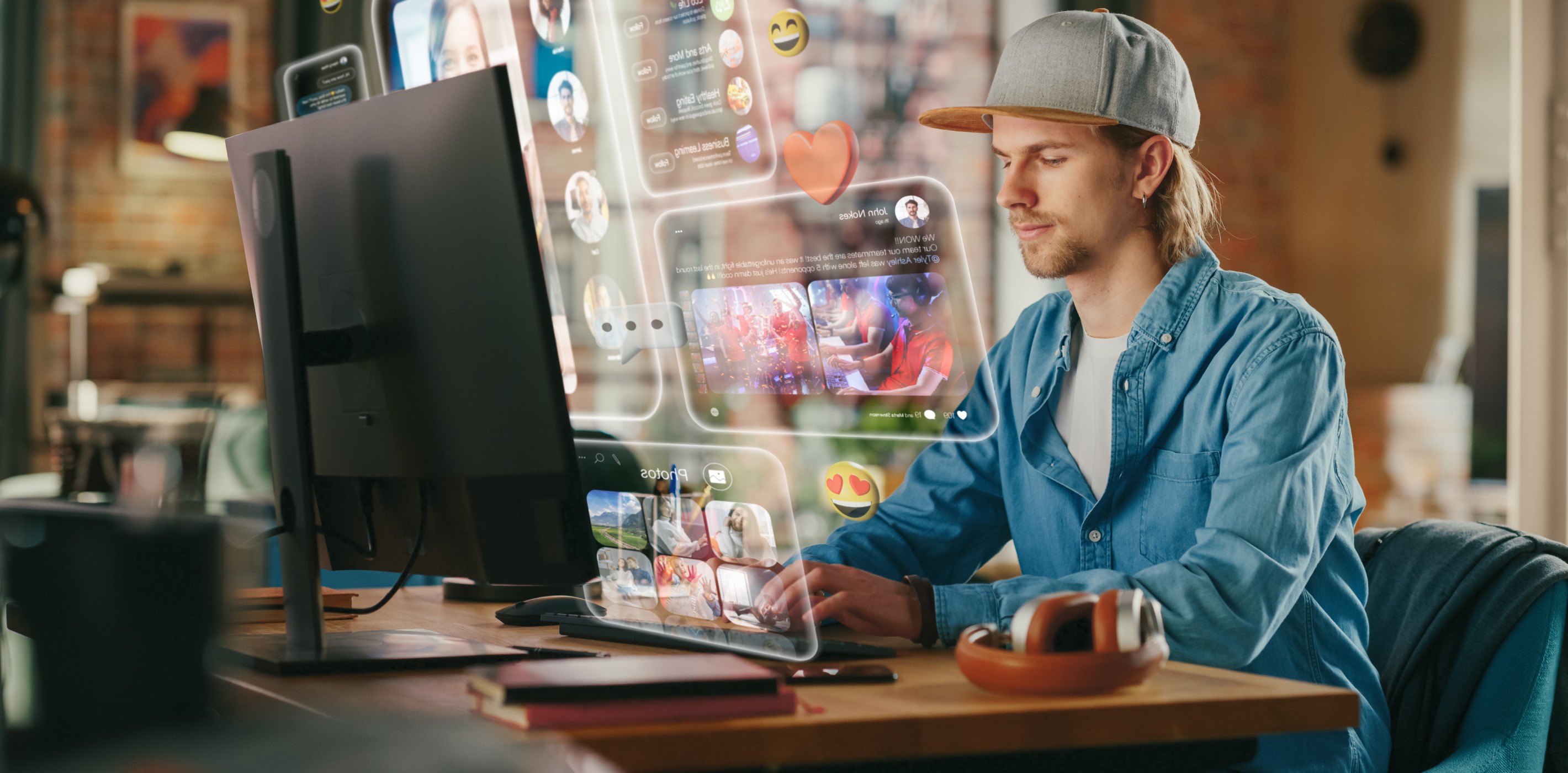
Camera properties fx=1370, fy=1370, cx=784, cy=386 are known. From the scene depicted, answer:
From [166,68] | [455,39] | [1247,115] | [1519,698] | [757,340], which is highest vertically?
[166,68]

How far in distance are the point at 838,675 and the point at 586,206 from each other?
0.74 meters

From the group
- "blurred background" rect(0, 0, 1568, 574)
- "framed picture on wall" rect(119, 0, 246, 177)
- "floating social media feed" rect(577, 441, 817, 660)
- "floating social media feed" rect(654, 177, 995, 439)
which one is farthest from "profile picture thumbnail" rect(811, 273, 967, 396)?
"framed picture on wall" rect(119, 0, 246, 177)

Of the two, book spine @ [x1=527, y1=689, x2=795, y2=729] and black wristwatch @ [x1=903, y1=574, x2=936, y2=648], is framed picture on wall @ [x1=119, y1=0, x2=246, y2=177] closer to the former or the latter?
black wristwatch @ [x1=903, y1=574, x2=936, y2=648]

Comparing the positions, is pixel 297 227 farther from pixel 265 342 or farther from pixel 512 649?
pixel 512 649

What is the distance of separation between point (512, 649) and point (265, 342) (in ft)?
1.11

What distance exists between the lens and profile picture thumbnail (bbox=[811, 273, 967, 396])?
123cm

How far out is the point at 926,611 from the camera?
122 cm

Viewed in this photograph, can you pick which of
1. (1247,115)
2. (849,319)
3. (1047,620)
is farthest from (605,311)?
(1247,115)

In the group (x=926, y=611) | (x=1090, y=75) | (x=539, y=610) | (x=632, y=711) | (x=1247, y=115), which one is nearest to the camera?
(x=632, y=711)

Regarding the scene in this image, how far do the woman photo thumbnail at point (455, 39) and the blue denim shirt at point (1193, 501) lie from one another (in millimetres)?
718

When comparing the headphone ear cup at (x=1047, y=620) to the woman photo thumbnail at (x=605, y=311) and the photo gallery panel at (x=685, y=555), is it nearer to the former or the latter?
the photo gallery panel at (x=685, y=555)

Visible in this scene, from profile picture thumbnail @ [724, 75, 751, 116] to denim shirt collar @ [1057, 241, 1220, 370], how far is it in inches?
18.9

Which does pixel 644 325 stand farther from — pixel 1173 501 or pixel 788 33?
pixel 1173 501

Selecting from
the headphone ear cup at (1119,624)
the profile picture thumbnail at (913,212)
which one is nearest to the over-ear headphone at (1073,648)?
the headphone ear cup at (1119,624)
